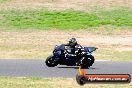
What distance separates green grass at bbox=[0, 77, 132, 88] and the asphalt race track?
1114 mm

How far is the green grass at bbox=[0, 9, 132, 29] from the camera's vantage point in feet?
131

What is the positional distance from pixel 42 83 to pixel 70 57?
4.46 meters

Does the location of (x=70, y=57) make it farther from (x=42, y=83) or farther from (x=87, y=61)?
(x=42, y=83)

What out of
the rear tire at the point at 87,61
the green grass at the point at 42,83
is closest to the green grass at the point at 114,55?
the rear tire at the point at 87,61

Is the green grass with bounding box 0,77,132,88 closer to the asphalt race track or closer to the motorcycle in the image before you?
the asphalt race track

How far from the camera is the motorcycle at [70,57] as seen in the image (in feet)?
74.2

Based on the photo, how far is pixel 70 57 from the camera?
22734mm

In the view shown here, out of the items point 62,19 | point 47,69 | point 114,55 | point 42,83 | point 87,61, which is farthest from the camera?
point 62,19

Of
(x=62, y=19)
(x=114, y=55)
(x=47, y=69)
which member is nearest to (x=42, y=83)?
(x=47, y=69)

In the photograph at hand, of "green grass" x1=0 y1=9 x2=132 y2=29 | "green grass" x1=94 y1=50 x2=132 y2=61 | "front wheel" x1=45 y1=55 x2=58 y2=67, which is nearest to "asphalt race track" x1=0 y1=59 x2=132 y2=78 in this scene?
"front wheel" x1=45 y1=55 x2=58 y2=67

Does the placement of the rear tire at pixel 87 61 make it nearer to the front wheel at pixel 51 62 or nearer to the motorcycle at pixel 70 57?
the motorcycle at pixel 70 57

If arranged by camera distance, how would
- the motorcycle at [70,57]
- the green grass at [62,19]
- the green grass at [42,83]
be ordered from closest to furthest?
the green grass at [42,83] → the motorcycle at [70,57] → the green grass at [62,19]

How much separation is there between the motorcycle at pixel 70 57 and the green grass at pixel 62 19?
16.2m

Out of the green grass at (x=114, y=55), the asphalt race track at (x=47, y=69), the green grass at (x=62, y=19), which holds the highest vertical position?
the asphalt race track at (x=47, y=69)
